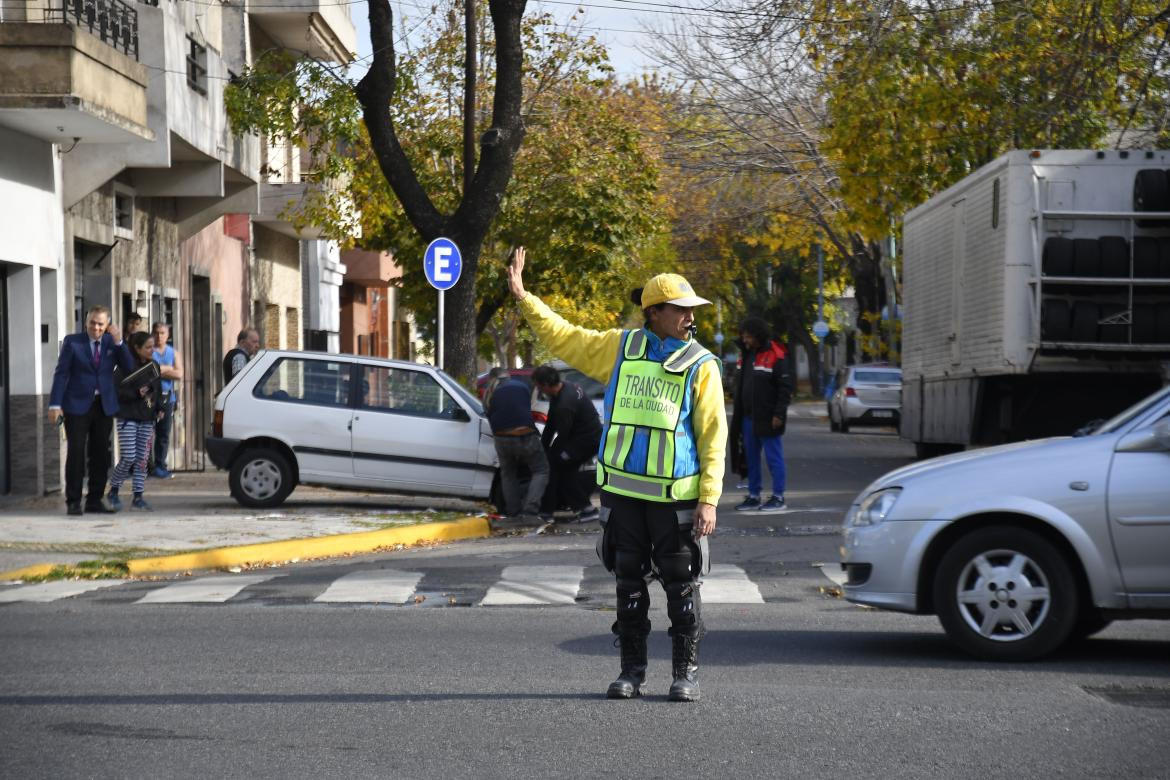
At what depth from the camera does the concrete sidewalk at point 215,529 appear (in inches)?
492

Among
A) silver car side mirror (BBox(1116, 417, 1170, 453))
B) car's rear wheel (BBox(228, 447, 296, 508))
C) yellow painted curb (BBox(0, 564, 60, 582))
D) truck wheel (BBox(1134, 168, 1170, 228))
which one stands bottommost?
yellow painted curb (BBox(0, 564, 60, 582))

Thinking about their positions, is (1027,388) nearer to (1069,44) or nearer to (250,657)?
(1069,44)

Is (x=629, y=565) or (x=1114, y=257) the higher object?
(x=1114, y=257)

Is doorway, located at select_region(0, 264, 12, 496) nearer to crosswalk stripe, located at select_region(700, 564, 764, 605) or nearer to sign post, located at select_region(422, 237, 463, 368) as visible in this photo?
sign post, located at select_region(422, 237, 463, 368)

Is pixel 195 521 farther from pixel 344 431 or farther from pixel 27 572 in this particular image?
pixel 27 572

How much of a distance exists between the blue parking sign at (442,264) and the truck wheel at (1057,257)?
649cm

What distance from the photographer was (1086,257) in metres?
16.8

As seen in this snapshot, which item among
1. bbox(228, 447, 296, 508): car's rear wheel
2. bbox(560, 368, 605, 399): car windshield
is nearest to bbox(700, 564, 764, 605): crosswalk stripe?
bbox(228, 447, 296, 508): car's rear wheel

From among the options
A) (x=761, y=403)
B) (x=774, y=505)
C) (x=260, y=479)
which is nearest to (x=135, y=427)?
(x=260, y=479)

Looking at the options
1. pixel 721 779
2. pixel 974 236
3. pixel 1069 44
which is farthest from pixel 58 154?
pixel 721 779

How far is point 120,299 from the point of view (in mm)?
20812

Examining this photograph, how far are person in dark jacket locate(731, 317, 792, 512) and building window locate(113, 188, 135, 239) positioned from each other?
8.53m

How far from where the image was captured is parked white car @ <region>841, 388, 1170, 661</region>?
779 centimetres

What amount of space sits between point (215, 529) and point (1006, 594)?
26.7ft
